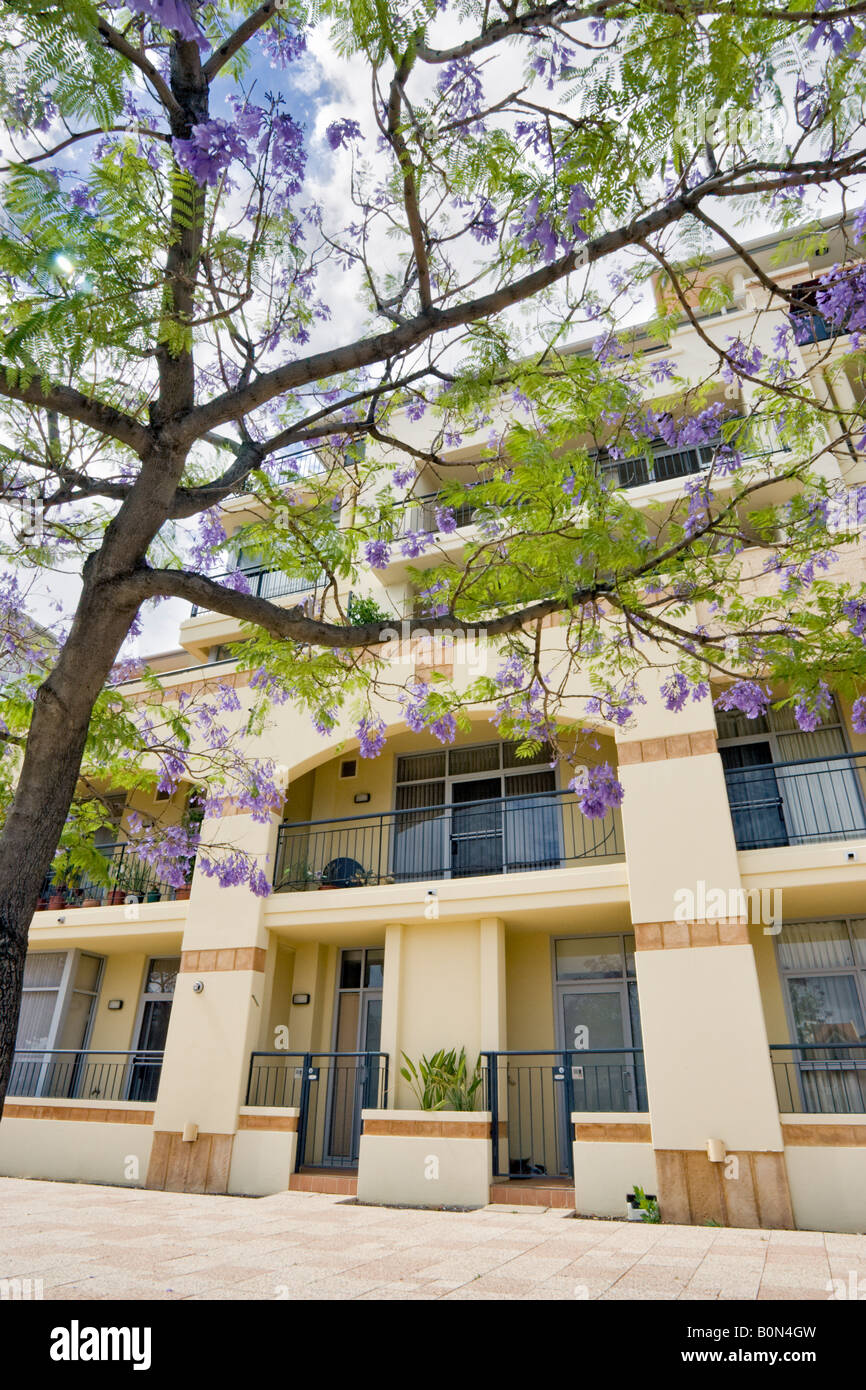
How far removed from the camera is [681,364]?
1170 centimetres

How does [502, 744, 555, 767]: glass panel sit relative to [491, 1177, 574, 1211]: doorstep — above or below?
above

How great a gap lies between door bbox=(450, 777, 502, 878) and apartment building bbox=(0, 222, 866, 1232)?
45 mm

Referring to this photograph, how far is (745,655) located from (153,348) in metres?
3.52

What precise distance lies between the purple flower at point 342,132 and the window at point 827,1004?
27.9 ft

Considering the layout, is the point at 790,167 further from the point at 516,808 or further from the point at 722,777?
the point at 516,808

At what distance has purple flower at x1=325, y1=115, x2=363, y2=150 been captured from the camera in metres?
4.70

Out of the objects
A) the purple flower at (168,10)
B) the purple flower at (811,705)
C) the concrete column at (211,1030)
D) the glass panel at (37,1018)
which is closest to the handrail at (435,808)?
the concrete column at (211,1030)

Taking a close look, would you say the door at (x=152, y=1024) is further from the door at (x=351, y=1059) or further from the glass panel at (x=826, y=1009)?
the glass panel at (x=826, y=1009)

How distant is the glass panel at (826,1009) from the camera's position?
859cm

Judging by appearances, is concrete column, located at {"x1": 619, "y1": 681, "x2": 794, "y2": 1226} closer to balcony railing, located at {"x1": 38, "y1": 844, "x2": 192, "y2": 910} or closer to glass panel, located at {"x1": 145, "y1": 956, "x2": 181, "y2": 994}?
balcony railing, located at {"x1": 38, "y1": 844, "x2": 192, "y2": 910}

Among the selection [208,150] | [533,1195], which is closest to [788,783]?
[533,1195]

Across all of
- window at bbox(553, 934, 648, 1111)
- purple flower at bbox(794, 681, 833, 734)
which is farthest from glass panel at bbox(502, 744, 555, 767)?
purple flower at bbox(794, 681, 833, 734)

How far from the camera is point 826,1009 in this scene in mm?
8742
